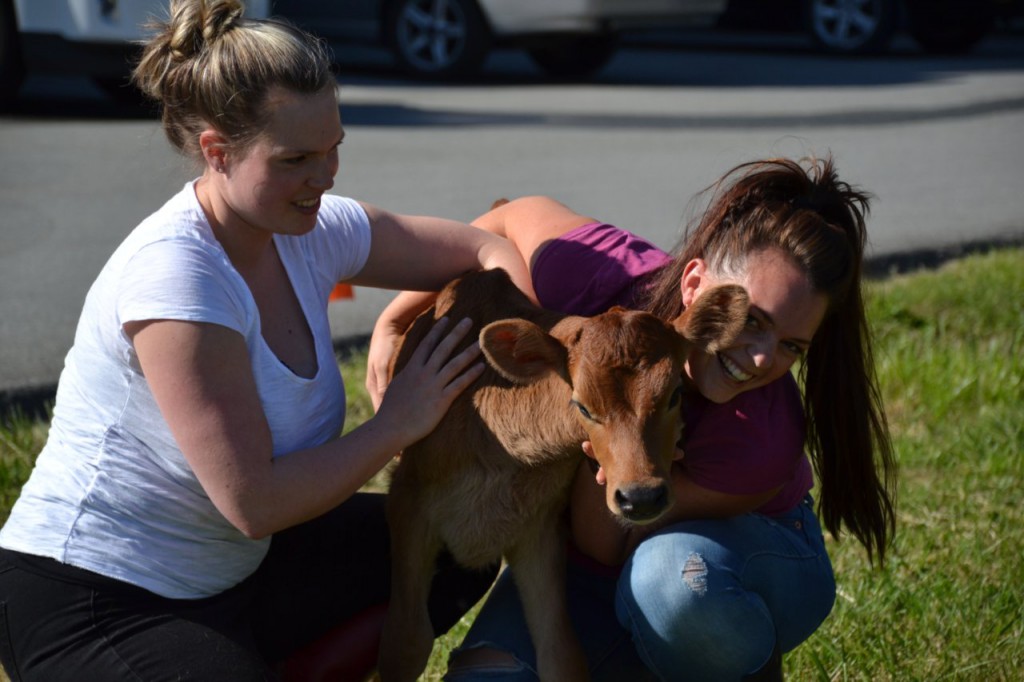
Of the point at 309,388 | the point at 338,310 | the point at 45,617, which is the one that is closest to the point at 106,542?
the point at 45,617

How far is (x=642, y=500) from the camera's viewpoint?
274 centimetres

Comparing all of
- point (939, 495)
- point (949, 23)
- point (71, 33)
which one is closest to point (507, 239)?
point (939, 495)

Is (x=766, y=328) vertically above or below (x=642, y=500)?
above

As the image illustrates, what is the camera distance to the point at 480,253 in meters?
3.62

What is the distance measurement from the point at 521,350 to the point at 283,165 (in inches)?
25.6

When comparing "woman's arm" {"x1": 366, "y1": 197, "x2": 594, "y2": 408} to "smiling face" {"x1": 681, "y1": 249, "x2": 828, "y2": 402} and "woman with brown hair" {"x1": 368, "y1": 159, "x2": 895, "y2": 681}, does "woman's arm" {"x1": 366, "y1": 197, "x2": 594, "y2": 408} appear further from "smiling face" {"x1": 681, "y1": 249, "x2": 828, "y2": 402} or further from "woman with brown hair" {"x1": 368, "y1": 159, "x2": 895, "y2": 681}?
"smiling face" {"x1": 681, "y1": 249, "x2": 828, "y2": 402}

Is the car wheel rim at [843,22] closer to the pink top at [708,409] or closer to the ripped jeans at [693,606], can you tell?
the pink top at [708,409]

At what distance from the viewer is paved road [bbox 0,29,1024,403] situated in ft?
25.2

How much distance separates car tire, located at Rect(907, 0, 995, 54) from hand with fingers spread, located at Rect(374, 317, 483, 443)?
16.2 metres

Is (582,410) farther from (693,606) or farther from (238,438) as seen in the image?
(238,438)

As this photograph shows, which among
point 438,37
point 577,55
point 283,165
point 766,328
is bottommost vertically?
point 577,55

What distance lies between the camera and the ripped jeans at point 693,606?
3082mm

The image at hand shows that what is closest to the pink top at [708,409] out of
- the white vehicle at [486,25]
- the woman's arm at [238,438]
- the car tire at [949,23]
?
the woman's arm at [238,438]

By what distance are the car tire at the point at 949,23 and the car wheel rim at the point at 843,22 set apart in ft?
3.60
